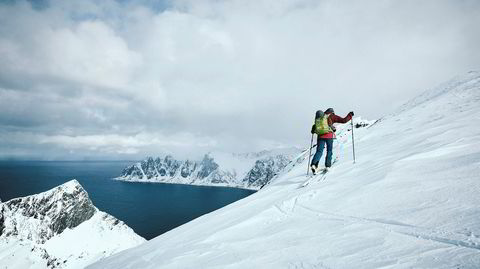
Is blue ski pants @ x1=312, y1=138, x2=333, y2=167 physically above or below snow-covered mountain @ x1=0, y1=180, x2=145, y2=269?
above

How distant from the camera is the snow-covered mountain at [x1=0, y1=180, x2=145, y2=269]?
93.0 meters

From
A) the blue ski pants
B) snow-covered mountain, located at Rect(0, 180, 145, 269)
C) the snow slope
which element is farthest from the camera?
snow-covered mountain, located at Rect(0, 180, 145, 269)

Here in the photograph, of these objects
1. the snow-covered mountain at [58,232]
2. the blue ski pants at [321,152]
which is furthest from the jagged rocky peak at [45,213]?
the blue ski pants at [321,152]

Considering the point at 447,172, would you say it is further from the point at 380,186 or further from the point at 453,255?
the point at 453,255

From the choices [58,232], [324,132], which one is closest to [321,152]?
[324,132]

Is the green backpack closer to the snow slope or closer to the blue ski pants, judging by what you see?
the blue ski pants

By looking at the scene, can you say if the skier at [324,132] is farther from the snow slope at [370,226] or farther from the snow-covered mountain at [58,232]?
the snow-covered mountain at [58,232]

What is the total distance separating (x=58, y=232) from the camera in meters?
111

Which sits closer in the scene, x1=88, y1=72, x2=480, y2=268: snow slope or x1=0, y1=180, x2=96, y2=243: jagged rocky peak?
x1=88, y1=72, x2=480, y2=268: snow slope

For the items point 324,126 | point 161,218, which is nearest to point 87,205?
point 161,218

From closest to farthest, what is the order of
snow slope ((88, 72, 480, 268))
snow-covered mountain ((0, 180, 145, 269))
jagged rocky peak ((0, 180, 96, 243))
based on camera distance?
snow slope ((88, 72, 480, 268)), snow-covered mountain ((0, 180, 145, 269)), jagged rocky peak ((0, 180, 96, 243))

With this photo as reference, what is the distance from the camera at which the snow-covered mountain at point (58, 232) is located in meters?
93.0

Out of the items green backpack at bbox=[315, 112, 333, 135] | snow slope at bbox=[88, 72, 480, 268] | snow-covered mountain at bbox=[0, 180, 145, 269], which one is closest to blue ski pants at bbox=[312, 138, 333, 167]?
green backpack at bbox=[315, 112, 333, 135]

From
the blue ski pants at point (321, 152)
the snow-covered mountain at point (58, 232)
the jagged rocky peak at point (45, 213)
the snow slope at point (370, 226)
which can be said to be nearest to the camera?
the snow slope at point (370, 226)
